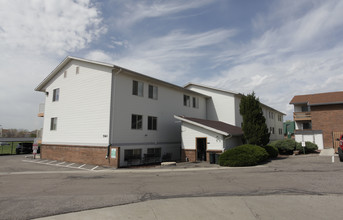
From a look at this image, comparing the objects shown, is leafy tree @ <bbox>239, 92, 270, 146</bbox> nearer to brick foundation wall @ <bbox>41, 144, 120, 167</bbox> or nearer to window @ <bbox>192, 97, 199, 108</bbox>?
window @ <bbox>192, 97, 199, 108</bbox>

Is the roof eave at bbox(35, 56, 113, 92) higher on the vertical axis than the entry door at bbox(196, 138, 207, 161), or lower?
higher

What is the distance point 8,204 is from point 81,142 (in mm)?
12156

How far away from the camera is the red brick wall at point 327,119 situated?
30.0 m

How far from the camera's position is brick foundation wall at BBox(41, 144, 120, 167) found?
674 inches

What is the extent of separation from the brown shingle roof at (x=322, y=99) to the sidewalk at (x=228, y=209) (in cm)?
2794

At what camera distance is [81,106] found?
779 inches

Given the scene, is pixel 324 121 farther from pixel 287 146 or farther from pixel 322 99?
pixel 287 146

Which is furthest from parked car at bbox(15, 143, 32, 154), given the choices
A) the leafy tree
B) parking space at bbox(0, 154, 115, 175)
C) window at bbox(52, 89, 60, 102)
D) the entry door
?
the leafy tree

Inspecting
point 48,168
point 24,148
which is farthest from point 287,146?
point 24,148

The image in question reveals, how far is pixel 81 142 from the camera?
19000mm

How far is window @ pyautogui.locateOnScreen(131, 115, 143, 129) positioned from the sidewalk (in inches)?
483

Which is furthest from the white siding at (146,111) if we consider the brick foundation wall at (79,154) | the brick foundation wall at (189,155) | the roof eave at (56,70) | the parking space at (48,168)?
the roof eave at (56,70)

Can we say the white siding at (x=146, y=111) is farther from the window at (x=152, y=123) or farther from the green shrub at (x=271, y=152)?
the green shrub at (x=271, y=152)

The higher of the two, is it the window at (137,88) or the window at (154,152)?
the window at (137,88)
